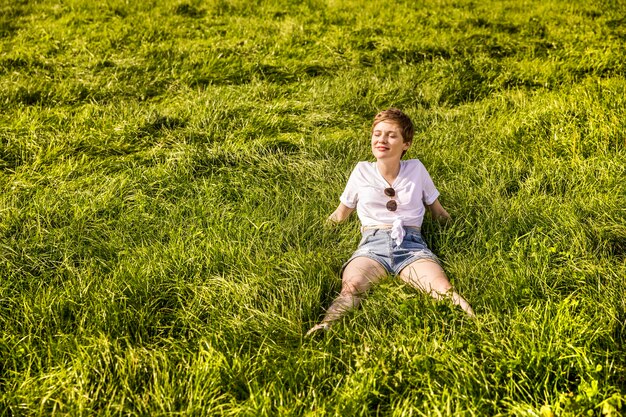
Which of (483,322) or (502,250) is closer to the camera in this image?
(483,322)

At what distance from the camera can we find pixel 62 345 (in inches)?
94.3

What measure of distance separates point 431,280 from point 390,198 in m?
0.71

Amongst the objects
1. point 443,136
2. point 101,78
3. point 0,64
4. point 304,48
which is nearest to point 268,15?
point 304,48

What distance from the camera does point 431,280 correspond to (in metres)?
2.85

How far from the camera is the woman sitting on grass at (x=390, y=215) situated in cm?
288

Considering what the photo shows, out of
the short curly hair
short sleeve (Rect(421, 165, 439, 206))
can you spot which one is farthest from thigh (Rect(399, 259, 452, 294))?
the short curly hair

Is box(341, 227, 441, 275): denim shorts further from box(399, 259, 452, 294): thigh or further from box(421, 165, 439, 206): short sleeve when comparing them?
box(421, 165, 439, 206): short sleeve

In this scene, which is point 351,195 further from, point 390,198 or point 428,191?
point 428,191

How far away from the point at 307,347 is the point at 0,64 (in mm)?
5701

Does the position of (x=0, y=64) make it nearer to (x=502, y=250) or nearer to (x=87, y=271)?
(x=87, y=271)

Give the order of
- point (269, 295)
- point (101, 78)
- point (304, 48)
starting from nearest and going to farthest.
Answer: point (269, 295), point (101, 78), point (304, 48)

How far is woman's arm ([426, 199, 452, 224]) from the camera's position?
3.51m

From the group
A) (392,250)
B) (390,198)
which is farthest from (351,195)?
(392,250)

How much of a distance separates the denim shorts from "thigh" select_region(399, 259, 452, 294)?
42 millimetres
